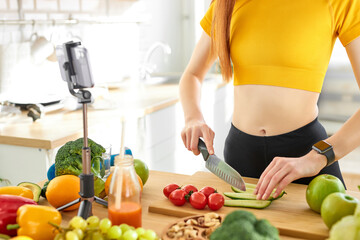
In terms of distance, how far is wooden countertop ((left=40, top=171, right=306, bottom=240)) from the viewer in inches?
42.4

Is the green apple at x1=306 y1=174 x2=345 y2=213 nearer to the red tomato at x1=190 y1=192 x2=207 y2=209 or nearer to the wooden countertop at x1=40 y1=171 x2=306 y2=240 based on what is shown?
the wooden countertop at x1=40 y1=171 x2=306 y2=240

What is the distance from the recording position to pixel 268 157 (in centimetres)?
154

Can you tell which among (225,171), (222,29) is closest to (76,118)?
(222,29)

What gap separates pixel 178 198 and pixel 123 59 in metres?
2.34

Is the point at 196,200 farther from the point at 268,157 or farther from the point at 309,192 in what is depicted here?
the point at 268,157

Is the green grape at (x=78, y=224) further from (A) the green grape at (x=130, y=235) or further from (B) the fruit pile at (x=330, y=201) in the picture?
(B) the fruit pile at (x=330, y=201)

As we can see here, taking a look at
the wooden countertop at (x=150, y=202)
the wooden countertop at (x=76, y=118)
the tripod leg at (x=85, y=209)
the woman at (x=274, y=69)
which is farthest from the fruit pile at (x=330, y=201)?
the wooden countertop at (x=76, y=118)

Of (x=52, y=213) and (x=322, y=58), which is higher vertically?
(x=322, y=58)

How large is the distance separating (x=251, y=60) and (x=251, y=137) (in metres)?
0.27

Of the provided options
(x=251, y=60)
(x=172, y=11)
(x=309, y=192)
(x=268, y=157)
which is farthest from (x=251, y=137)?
(x=172, y=11)

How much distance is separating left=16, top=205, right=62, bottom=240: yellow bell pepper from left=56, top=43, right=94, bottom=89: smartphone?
28cm

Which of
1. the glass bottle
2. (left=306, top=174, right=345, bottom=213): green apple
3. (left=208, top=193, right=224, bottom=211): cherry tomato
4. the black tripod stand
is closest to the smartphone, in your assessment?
the black tripod stand

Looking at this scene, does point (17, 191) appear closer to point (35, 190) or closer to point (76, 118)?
point (35, 190)

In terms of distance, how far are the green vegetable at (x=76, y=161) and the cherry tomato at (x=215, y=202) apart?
0.29m
